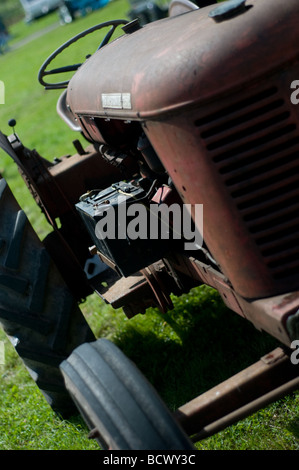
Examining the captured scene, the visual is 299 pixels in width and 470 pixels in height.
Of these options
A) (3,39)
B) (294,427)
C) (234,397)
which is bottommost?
(294,427)

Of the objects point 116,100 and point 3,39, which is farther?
point 3,39

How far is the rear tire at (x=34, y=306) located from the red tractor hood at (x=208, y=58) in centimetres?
123

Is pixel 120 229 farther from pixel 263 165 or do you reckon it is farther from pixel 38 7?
pixel 38 7

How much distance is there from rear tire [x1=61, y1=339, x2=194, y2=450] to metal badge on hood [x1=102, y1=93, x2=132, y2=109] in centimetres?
93

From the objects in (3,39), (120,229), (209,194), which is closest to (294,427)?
(120,229)

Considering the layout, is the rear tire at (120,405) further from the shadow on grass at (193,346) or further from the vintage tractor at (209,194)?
the shadow on grass at (193,346)

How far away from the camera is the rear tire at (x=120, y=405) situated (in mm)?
2377

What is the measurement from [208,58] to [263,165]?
0.40m

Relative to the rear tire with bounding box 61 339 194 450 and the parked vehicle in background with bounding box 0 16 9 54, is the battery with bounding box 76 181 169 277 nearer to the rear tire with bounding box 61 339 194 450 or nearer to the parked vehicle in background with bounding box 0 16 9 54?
the rear tire with bounding box 61 339 194 450

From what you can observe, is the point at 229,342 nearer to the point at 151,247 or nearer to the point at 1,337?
the point at 151,247

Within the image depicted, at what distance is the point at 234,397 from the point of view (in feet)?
8.53

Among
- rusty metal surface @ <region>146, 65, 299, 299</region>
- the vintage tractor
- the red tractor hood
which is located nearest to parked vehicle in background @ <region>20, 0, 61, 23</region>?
the vintage tractor

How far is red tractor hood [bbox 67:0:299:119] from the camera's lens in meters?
2.30

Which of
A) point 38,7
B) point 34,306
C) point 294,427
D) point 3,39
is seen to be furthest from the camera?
point 38,7
